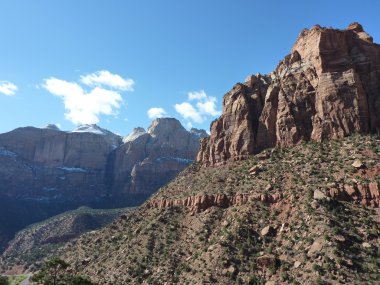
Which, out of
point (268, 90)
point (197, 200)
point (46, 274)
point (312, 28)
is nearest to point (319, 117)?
point (268, 90)

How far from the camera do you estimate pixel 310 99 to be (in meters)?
90.1

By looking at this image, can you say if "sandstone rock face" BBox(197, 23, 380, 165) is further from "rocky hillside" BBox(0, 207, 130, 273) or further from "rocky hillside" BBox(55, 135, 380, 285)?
"rocky hillside" BBox(0, 207, 130, 273)

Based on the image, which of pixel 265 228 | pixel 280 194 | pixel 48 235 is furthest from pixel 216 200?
pixel 48 235

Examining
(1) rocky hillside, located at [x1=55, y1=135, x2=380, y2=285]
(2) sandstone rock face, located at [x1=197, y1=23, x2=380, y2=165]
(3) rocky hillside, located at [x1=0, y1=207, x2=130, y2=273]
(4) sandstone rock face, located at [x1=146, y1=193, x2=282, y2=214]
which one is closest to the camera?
(1) rocky hillside, located at [x1=55, y1=135, x2=380, y2=285]

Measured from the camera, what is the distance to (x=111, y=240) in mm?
94250

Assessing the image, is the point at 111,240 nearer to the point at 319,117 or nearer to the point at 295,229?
the point at 295,229

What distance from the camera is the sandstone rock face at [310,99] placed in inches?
3393

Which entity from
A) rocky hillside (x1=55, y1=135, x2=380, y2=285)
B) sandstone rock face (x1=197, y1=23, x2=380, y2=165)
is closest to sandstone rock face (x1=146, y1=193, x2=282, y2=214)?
rocky hillside (x1=55, y1=135, x2=380, y2=285)

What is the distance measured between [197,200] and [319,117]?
93.3ft

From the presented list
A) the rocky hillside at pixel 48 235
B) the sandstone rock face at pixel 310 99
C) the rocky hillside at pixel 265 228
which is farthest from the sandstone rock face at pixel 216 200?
the rocky hillside at pixel 48 235

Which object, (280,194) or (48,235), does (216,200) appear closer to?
(280,194)

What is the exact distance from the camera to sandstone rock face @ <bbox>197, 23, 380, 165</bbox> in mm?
86188

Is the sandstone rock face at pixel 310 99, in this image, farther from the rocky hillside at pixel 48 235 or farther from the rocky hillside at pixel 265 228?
the rocky hillside at pixel 48 235

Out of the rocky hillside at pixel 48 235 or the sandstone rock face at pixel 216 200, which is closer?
A: the sandstone rock face at pixel 216 200
